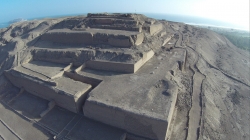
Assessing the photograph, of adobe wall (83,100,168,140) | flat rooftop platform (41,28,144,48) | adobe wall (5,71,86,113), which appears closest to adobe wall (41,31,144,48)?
flat rooftop platform (41,28,144,48)

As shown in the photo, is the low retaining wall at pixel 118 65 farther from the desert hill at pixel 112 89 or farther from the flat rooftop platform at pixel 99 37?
the flat rooftop platform at pixel 99 37

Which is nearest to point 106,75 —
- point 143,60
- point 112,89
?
point 112,89

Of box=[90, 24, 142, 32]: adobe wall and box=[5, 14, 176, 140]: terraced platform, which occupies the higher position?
box=[90, 24, 142, 32]: adobe wall

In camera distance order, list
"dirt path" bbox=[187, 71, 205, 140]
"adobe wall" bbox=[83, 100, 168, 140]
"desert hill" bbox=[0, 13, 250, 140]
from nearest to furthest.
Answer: "adobe wall" bbox=[83, 100, 168, 140], "desert hill" bbox=[0, 13, 250, 140], "dirt path" bbox=[187, 71, 205, 140]

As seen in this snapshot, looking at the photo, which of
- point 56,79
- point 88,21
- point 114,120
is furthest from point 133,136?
point 88,21

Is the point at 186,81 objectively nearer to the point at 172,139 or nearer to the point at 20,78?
the point at 172,139

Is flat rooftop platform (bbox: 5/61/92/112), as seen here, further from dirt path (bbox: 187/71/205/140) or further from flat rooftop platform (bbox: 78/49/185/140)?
dirt path (bbox: 187/71/205/140)

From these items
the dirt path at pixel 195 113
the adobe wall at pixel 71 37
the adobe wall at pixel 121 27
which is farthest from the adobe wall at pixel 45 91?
the adobe wall at pixel 121 27

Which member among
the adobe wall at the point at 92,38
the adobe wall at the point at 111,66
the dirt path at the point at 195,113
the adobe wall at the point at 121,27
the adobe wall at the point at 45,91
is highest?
the adobe wall at the point at 121,27
